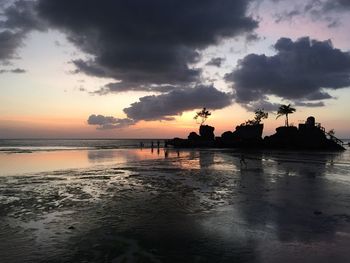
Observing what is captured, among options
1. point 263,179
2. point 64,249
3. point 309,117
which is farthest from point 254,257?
point 309,117

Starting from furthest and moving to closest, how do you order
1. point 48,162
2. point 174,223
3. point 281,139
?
point 281,139 → point 48,162 → point 174,223

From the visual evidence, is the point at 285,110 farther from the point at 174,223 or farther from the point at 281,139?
the point at 174,223

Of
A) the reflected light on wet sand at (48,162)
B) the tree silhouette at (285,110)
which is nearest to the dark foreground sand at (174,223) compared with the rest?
the reflected light on wet sand at (48,162)

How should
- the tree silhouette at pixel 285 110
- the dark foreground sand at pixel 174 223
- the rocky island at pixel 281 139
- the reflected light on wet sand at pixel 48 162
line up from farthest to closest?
the tree silhouette at pixel 285 110, the rocky island at pixel 281 139, the reflected light on wet sand at pixel 48 162, the dark foreground sand at pixel 174 223

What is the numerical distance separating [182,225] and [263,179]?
15.2m

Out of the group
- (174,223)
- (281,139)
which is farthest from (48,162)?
(281,139)

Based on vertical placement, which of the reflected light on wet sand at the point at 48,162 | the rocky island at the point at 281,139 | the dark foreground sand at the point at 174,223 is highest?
the rocky island at the point at 281,139

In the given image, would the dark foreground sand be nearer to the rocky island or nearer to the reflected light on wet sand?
the reflected light on wet sand

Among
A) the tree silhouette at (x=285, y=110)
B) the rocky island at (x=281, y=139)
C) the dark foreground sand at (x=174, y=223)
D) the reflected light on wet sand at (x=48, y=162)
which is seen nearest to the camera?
the dark foreground sand at (x=174, y=223)

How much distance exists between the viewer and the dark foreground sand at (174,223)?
9.75 metres

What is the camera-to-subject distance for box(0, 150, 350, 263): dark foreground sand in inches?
384

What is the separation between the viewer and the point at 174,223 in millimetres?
13180

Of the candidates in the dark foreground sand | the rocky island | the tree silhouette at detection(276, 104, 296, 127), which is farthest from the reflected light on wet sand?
the tree silhouette at detection(276, 104, 296, 127)

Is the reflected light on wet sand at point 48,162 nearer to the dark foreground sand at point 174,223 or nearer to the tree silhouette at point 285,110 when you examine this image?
the dark foreground sand at point 174,223
